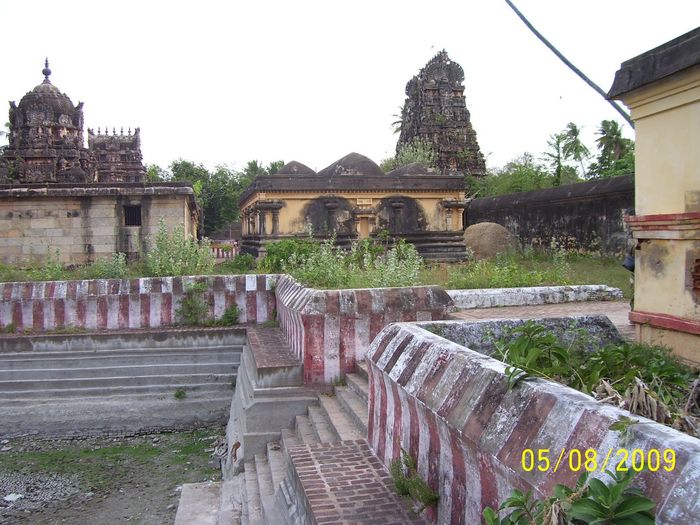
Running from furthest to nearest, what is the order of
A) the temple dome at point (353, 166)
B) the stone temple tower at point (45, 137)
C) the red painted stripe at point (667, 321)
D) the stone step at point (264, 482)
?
the stone temple tower at point (45, 137), the temple dome at point (353, 166), the stone step at point (264, 482), the red painted stripe at point (667, 321)

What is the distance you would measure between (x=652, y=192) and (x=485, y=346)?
182 centimetres

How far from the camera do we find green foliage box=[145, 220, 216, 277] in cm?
1006

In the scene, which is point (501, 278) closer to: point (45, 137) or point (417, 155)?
point (417, 155)

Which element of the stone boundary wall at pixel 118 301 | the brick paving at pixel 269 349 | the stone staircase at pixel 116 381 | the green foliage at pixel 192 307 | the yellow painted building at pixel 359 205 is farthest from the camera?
the yellow painted building at pixel 359 205

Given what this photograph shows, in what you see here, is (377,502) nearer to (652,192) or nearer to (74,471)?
(652,192)

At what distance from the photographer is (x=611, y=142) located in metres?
36.3

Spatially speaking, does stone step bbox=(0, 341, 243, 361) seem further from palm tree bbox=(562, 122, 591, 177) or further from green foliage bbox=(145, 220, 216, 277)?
palm tree bbox=(562, 122, 591, 177)

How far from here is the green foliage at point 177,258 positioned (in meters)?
10.1

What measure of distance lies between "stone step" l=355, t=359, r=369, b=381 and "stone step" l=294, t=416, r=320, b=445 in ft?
2.16

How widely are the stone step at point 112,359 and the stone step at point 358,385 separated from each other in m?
2.85
